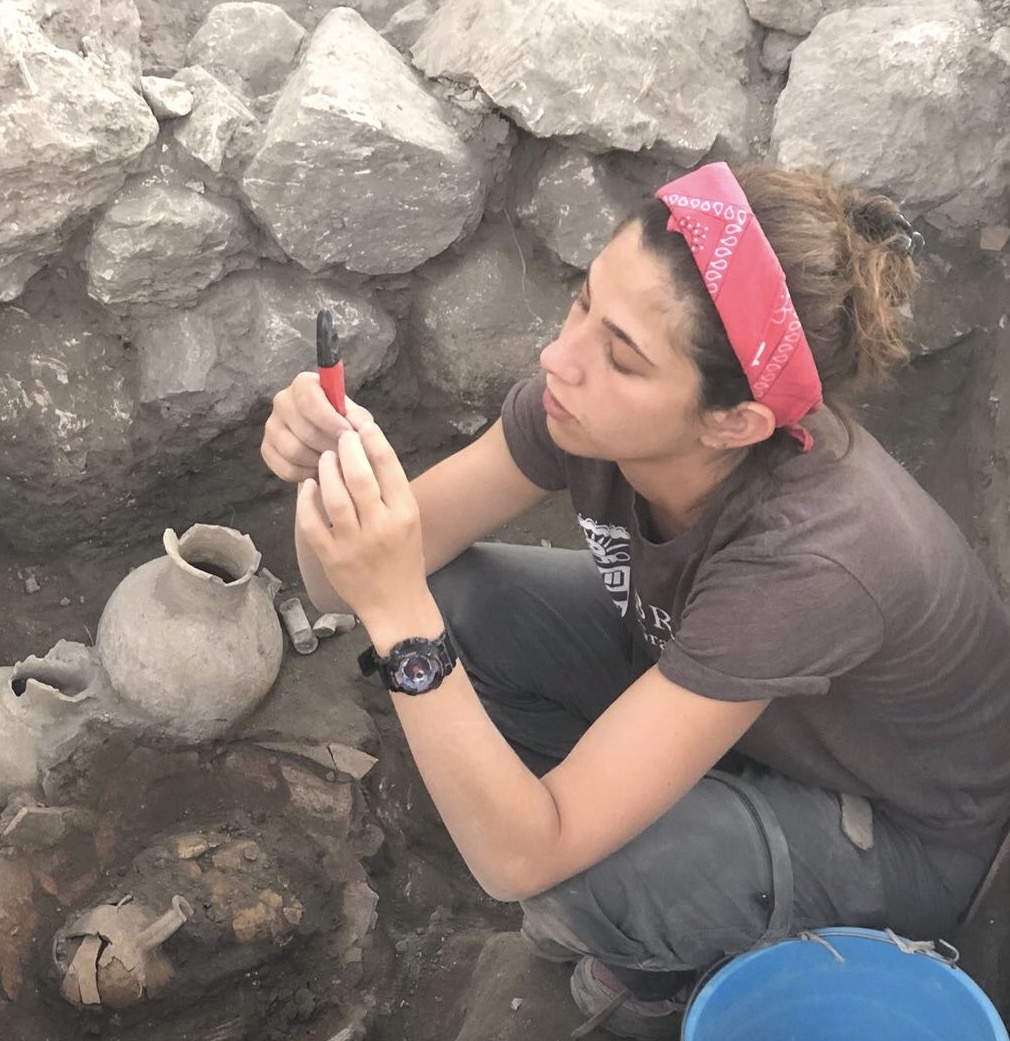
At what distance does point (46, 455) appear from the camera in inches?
96.0

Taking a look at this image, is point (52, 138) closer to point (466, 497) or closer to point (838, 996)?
point (466, 497)

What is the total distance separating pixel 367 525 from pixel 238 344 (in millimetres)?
1343

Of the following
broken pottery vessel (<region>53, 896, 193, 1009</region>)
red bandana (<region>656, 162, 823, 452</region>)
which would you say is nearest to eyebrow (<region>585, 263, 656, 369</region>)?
red bandana (<region>656, 162, 823, 452</region>)

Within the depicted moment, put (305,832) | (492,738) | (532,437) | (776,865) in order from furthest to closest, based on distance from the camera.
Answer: (305,832) < (532,437) < (776,865) < (492,738)

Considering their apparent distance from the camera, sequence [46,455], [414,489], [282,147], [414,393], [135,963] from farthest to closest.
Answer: [414,393] < [46,455] < [282,147] < [135,963] < [414,489]

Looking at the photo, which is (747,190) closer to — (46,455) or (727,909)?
(727,909)

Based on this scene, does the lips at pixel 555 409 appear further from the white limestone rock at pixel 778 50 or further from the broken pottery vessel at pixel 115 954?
the white limestone rock at pixel 778 50

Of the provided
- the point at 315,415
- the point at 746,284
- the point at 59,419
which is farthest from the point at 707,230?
the point at 59,419

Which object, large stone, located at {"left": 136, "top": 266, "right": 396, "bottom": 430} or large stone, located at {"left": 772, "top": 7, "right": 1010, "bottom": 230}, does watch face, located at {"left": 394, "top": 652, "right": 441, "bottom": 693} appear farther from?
large stone, located at {"left": 772, "top": 7, "right": 1010, "bottom": 230}

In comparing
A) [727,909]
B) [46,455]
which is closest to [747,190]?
[727,909]

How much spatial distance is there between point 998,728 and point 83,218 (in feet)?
→ 6.64

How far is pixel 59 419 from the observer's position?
2404 millimetres

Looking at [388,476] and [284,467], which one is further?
[284,467]

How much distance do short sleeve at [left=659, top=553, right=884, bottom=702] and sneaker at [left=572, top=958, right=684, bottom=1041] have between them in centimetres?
86
